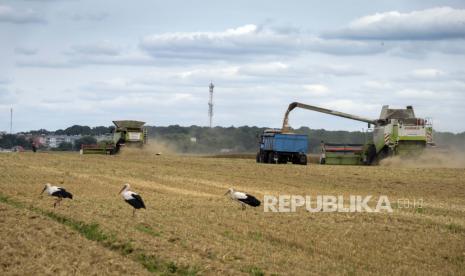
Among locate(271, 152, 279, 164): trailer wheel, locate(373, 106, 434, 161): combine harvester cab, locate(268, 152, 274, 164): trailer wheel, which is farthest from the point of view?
locate(268, 152, 274, 164): trailer wheel

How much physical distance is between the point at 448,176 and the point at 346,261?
2675 cm

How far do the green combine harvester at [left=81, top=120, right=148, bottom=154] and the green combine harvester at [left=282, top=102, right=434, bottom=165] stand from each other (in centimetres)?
1632

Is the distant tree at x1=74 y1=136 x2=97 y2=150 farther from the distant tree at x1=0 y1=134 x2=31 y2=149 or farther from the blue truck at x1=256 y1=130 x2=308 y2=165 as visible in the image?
the blue truck at x1=256 y1=130 x2=308 y2=165

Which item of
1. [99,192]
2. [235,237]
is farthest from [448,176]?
[235,237]

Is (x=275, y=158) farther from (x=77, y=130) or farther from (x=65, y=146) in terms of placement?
(x=77, y=130)

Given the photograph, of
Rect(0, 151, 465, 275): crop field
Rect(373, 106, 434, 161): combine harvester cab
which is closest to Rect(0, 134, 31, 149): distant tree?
Rect(373, 106, 434, 161): combine harvester cab

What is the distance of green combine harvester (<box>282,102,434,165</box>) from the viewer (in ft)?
169

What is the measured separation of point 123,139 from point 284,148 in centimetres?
2030

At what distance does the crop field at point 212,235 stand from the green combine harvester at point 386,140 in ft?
63.6

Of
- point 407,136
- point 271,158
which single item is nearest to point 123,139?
point 271,158

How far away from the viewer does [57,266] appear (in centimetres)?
1353

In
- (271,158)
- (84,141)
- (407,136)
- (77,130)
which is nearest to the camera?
(407,136)

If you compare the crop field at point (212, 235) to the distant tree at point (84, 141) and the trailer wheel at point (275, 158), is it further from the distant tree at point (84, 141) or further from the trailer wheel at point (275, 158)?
the distant tree at point (84, 141)

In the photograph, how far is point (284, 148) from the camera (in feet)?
174
